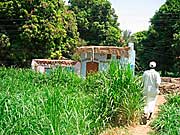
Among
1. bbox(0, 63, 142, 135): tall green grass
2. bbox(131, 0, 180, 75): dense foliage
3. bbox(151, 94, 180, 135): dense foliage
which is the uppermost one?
bbox(131, 0, 180, 75): dense foliage

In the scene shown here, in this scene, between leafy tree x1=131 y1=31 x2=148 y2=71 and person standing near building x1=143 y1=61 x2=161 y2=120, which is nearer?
person standing near building x1=143 y1=61 x2=161 y2=120

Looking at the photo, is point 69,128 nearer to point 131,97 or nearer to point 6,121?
point 6,121

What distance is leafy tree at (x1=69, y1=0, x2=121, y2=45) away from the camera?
36156 millimetres

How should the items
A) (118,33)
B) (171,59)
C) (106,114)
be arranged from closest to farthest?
(106,114) → (171,59) → (118,33)

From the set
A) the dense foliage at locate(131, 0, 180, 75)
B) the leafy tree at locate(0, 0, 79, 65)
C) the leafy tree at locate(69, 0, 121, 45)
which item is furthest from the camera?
the leafy tree at locate(69, 0, 121, 45)

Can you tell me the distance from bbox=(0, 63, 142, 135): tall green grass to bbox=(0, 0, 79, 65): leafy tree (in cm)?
1603

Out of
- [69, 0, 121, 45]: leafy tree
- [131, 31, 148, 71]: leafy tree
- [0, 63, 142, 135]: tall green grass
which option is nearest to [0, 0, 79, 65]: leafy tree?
[131, 31, 148, 71]: leafy tree

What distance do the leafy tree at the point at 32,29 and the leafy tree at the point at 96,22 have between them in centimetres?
930

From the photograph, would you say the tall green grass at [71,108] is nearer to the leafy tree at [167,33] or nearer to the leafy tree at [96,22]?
the leafy tree at [167,33]

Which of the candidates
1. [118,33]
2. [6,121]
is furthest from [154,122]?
[118,33]

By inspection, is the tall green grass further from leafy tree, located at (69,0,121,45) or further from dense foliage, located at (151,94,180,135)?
leafy tree, located at (69,0,121,45)

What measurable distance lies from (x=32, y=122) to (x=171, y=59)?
1037 inches

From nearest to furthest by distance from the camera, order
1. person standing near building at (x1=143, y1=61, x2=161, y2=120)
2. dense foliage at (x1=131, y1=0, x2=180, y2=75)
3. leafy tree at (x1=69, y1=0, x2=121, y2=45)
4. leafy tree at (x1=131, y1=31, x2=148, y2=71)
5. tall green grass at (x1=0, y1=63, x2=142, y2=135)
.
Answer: tall green grass at (x1=0, y1=63, x2=142, y2=135) → person standing near building at (x1=143, y1=61, x2=161, y2=120) → dense foliage at (x1=131, y1=0, x2=180, y2=75) → leafy tree at (x1=131, y1=31, x2=148, y2=71) → leafy tree at (x1=69, y1=0, x2=121, y2=45)

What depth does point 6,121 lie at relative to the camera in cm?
589
